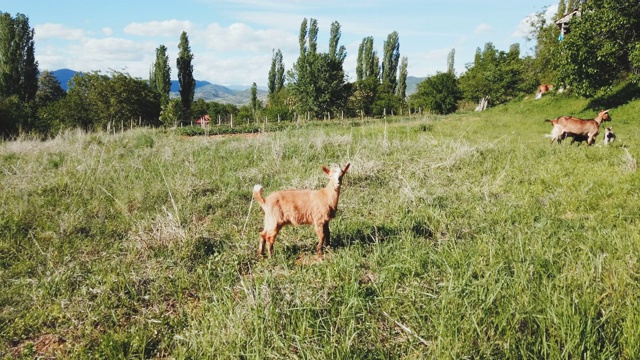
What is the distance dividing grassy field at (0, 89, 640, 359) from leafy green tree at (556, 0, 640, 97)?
15359 mm

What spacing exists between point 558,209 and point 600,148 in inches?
231

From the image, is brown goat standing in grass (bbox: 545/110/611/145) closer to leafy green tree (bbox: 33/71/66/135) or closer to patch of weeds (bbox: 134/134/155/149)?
patch of weeds (bbox: 134/134/155/149)

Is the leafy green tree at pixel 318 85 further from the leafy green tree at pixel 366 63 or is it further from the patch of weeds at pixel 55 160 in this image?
the patch of weeds at pixel 55 160

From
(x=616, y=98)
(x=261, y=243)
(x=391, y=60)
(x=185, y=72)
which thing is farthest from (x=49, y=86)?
(x=616, y=98)

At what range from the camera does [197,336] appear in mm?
2959

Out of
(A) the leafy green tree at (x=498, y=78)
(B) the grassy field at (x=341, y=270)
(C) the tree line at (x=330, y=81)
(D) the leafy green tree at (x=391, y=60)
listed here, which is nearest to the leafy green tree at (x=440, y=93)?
(C) the tree line at (x=330, y=81)

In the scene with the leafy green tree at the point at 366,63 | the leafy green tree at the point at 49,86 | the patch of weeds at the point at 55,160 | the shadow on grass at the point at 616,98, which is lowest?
the patch of weeds at the point at 55,160

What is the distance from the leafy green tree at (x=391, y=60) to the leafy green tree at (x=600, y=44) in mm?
44091

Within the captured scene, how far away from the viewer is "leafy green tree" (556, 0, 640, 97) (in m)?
17.9

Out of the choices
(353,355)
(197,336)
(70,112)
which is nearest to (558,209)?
(353,355)

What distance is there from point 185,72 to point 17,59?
17575 millimetres

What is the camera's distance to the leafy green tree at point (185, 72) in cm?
4675

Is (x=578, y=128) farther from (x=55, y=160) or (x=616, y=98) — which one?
(x=55, y=160)

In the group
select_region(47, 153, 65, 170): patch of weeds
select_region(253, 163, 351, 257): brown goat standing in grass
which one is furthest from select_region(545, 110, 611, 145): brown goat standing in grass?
select_region(47, 153, 65, 170): patch of weeds
